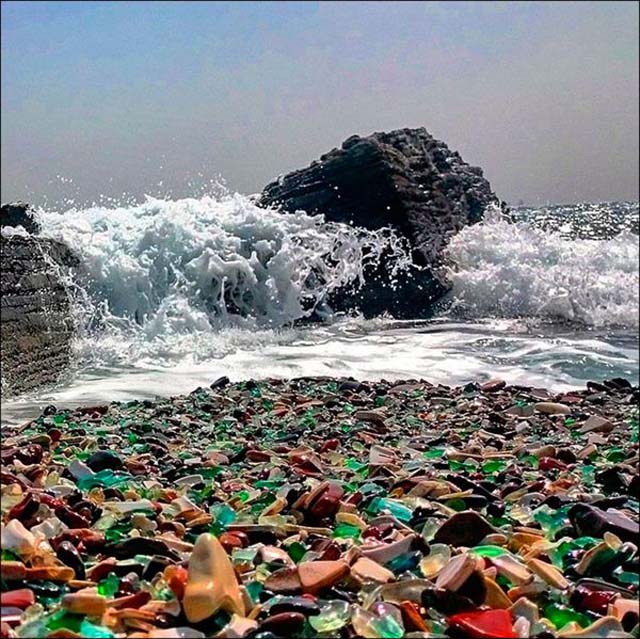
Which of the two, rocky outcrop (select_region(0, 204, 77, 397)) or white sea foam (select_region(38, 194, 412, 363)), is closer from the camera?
rocky outcrop (select_region(0, 204, 77, 397))

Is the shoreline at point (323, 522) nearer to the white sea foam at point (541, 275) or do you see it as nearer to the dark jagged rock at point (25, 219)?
the white sea foam at point (541, 275)

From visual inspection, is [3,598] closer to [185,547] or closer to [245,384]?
[185,547]

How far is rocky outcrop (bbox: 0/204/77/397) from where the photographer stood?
93.6 inches

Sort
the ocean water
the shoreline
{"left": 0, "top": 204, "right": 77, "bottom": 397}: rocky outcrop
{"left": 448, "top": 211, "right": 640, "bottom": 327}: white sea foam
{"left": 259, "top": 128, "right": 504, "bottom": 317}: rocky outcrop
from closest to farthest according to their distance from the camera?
1. the shoreline
2. {"left": 0, "top": 204, "right": 77, "bottom": 397}: rocky outcrop
3. {"left": 448, "top": 211, "right": 640, "bottom": 327}: white sea foam
4. the ocean water
5. {"left": 259, "top": 128, "right": 504, "bottom": 317}: rocky outcrop

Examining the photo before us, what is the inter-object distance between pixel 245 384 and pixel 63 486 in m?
3.02

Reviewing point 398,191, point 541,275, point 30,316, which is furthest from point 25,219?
point 398,191

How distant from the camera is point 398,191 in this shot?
492 inches

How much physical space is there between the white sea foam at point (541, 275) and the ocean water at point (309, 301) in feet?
0.07

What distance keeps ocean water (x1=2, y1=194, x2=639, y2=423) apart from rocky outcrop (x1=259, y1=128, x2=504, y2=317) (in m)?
0.34

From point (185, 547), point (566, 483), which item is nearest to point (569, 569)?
point (566, 483)

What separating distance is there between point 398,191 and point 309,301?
3490 mm

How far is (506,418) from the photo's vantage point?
4.15 meters

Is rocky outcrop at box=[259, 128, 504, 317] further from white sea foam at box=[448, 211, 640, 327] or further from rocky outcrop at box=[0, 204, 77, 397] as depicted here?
rocky outcrop at box=[0, 204, 77, 397]

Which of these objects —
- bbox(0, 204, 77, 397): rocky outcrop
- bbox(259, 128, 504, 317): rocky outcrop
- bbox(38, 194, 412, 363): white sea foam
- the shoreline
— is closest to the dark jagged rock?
bbox(0, 204, 77, 397): rocky outcrop
